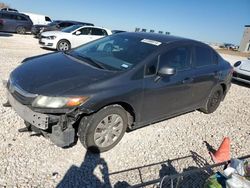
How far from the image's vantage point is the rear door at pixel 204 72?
190 inches

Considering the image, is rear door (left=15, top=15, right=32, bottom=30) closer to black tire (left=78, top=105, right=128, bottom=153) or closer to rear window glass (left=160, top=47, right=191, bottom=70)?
rear window glass (left=160, top=47, right=191, bottom=70)

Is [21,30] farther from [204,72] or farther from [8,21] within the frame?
[204,72]

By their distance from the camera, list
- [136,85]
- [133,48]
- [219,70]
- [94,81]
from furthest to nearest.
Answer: [219,70] → [133,48] → [136,85] → [94,81]

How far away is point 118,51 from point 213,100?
2645 mm

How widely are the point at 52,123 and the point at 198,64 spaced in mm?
2989

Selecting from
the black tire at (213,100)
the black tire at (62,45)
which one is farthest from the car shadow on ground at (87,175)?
the black tire at (62,45)

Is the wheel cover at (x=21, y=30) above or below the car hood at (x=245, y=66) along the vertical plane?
below

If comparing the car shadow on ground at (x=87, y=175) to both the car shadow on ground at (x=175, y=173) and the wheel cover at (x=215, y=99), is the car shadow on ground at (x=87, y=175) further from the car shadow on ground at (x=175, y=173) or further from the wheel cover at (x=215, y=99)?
the wheel cover at (x=215, y=99)

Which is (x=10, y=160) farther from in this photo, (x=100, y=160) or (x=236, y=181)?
(x=236, y=181)

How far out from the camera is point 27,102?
10.5 ft

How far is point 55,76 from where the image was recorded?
3506 millimetres

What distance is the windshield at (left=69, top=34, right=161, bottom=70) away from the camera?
12.9 ft

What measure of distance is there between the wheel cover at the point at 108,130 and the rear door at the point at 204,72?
188 cm

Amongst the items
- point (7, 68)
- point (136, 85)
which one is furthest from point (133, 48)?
point (7, 68)
